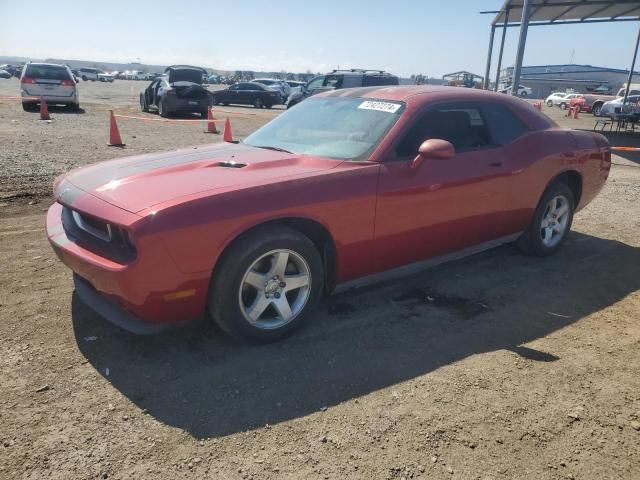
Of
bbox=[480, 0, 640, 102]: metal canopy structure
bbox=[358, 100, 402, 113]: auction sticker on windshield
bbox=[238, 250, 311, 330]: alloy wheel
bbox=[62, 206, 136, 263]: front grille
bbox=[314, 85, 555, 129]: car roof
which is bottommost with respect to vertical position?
bbox=[238, 250, 311, 330]: alloy wheel

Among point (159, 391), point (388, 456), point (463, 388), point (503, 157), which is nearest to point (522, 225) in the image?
point (503, 157)

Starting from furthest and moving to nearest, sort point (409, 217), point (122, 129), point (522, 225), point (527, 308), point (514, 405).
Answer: point (122, 129) → point (522, 225) → point (527, 308) → point (409, 217) → point (514, 405)

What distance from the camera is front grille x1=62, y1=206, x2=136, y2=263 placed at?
2.66 metres

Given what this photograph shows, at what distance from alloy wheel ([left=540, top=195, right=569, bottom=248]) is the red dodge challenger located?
0.14 metres

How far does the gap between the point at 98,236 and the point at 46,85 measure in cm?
1609

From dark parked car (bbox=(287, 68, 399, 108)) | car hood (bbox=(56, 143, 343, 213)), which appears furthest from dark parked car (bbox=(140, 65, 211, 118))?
car hood (bbox=(56, 143, 343, 213))

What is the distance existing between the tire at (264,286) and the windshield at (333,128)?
800 millimetres

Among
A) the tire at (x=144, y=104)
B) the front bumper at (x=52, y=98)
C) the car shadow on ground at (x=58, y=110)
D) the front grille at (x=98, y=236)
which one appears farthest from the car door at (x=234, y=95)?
the front grille at (x=98, y=236)

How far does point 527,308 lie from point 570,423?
4.49 ft

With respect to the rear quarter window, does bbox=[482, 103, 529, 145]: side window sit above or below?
below

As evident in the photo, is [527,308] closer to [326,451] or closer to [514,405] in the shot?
[514,405]

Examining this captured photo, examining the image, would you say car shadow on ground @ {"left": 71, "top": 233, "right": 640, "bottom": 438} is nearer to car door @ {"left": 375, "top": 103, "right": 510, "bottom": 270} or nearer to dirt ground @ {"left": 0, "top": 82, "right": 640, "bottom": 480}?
dirt ground @ {"left": 0, "top": 82, "right": 640, "bottom": 480}

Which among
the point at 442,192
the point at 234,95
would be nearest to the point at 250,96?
the point at 234,95

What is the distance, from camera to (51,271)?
13.1 ft
